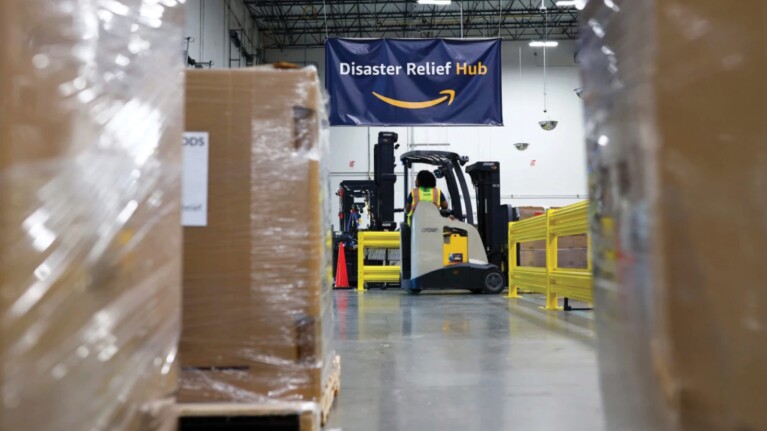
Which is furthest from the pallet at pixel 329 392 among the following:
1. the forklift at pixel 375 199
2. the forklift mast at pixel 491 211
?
the forklift mast at pixel 491 211

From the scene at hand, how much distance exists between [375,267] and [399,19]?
11.4 meters

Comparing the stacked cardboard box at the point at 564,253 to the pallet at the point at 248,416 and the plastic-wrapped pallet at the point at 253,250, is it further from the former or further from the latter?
the pallet at the point at 248,416

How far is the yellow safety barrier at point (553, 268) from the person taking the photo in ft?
19.0

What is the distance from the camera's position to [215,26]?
1492cm

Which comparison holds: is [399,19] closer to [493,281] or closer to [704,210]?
[493,281]

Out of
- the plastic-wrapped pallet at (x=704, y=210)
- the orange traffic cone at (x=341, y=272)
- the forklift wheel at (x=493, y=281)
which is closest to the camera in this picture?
the plastic-wrapped pallet at (x=704, y=210)

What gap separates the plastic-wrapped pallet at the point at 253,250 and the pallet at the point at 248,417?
0.36ft

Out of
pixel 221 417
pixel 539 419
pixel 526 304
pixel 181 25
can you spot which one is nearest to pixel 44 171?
pixel 181 25

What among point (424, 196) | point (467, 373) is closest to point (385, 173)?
point (424, 196)

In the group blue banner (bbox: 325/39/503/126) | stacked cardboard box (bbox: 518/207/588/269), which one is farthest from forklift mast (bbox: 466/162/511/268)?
blue banner (bbox: 325/39/503/126)

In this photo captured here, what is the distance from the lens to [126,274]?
3.90 feet

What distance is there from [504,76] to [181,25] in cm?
1951

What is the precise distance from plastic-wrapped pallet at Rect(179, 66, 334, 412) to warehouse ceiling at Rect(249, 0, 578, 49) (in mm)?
16519

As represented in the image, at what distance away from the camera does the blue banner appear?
7254 mm
